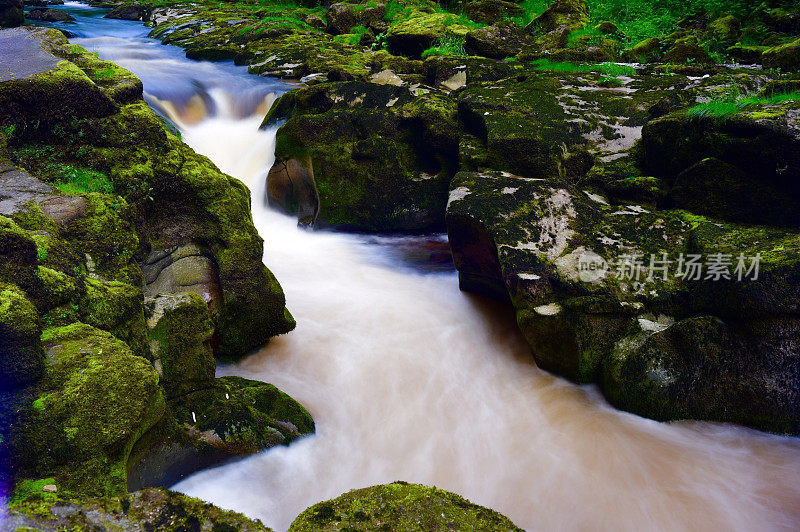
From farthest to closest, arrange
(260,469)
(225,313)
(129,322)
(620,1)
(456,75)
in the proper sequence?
(620,1) < (456,75) < (225,313) < (260,469) < (129,322)

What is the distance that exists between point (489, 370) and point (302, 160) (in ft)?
16.2

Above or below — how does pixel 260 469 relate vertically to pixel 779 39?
below

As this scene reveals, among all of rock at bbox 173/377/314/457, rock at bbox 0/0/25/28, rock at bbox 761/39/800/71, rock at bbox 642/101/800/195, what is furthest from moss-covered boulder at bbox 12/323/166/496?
rock at bbox 0/0/25/28

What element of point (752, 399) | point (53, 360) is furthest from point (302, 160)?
point (752, 399)

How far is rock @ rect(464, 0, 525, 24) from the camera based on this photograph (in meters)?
18.2

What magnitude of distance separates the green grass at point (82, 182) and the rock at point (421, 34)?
38.4 feet

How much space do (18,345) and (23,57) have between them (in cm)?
439

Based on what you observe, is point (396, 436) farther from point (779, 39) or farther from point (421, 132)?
point (779, 39)

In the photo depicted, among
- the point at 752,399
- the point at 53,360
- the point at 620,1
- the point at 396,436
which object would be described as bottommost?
the point at 396,436

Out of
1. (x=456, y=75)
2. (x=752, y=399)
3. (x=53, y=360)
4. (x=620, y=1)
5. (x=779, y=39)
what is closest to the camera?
(x=53, y=360)

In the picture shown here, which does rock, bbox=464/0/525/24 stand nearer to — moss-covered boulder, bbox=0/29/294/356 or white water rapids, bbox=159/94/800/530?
white water rapids, bbox=159/94/800/530

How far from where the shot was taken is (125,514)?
2074mm

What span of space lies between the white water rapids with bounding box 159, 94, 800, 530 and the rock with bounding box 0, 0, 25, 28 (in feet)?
56.6

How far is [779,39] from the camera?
39.6 ft
